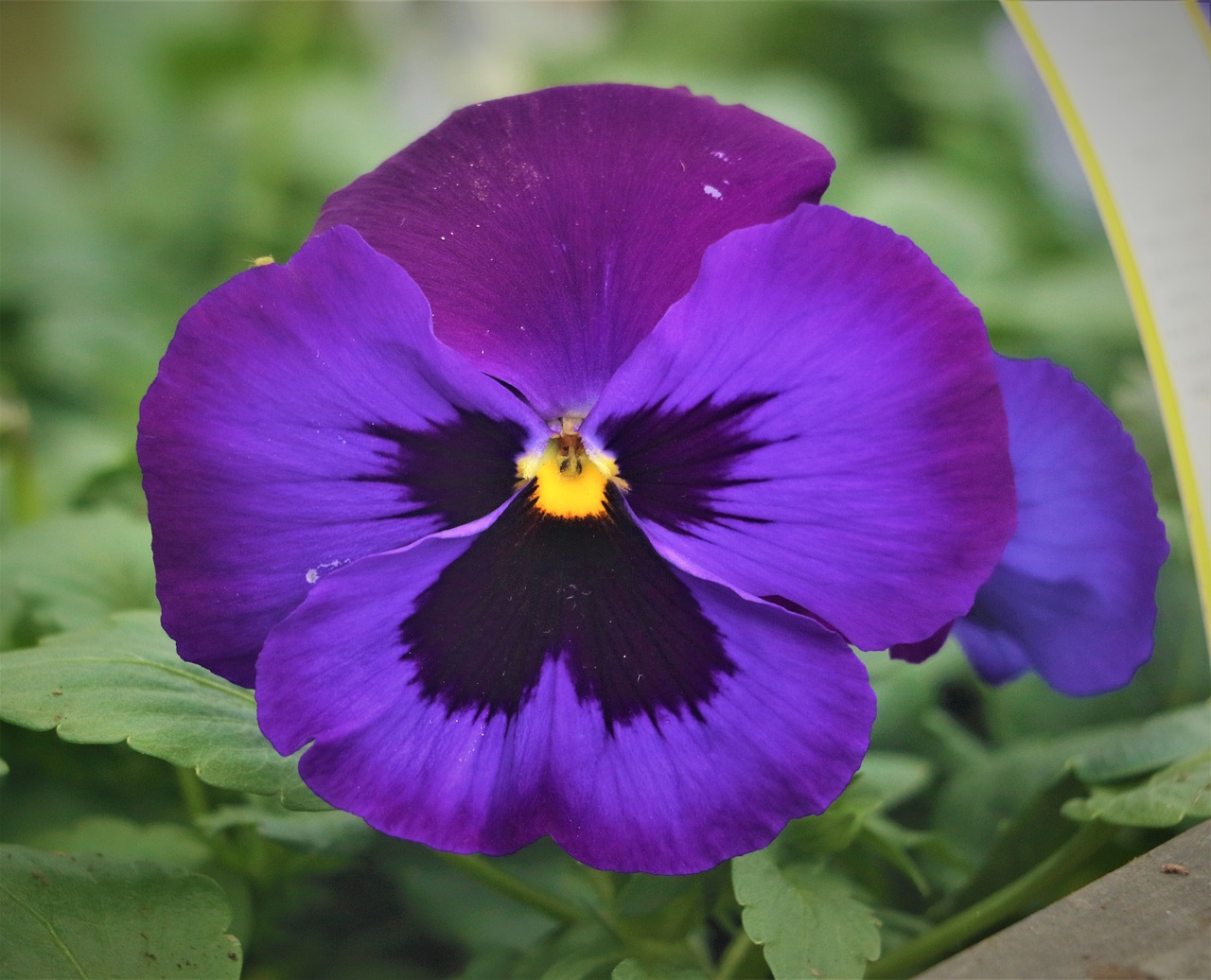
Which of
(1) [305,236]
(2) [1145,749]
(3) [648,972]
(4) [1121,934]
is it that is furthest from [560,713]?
(1) [305,236]

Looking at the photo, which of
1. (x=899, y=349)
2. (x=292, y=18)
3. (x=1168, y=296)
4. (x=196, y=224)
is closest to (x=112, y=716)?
(x=899, y=349)

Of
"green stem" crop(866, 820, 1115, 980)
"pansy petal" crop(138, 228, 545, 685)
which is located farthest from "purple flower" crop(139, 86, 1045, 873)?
"green stem" crop(866, 820, 1115, 980)

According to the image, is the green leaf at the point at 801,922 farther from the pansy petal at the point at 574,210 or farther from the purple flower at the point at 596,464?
the pansy petal at the point at 574,210

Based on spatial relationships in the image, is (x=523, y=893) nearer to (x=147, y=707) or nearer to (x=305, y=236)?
(x=147, y=707)

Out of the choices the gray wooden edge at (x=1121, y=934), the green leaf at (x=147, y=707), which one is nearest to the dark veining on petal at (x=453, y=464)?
the green leaf at (x=147, y=707)

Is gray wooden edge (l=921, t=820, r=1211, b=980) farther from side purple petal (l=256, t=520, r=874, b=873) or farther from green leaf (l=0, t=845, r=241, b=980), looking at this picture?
green leaf (l=0, t=845, r=241, b=980)

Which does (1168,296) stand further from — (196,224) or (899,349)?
(196,224)
